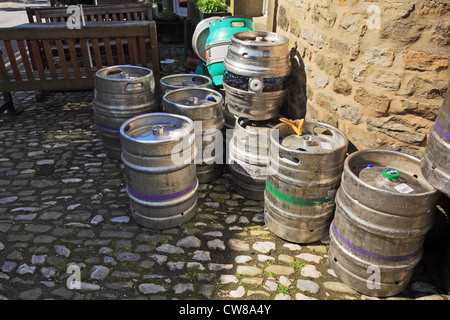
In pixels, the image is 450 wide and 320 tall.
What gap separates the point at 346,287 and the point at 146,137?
2.36m

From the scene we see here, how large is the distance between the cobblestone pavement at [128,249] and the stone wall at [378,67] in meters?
1.28

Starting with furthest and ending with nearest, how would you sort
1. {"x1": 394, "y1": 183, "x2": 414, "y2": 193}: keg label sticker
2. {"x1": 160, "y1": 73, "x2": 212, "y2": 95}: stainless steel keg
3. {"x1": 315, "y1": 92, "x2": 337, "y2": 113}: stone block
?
1. {"x1": 160, "y1": 73, "x2": 212, "y2": 95}: stainless steel keg
2. {"x1": 315, "y1": 92, "x2": 337, "y2": 113}: stone block
3. {"x1": 394, "y1": 183, "x2": 414, "y2": 193}: keg label sticker

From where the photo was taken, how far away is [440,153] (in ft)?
8.18

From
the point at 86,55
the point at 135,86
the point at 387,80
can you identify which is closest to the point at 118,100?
the point at 135,86

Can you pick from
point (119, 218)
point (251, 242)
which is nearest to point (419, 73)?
point (251, 242)

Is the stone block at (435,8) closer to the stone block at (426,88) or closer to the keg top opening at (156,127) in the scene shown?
the stone block at (426,88)

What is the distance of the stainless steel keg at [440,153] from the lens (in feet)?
8.02

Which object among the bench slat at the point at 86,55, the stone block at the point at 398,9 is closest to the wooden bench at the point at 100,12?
the bench slat at the point at 86,55

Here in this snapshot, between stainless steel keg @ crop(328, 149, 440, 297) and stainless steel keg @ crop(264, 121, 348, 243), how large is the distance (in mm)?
191

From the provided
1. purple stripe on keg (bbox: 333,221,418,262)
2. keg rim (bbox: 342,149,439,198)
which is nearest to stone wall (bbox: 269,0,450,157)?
keg rim (bbox: 342,149,439,198)

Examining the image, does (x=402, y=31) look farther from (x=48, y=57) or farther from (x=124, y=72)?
(x=48, y=57)

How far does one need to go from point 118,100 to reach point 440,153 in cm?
360

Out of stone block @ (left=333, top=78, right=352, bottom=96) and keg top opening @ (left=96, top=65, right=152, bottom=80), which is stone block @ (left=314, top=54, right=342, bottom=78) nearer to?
stone block @ (left=333, top=78, right=352, bottom=96)

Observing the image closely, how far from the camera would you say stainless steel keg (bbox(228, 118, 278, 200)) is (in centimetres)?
380
